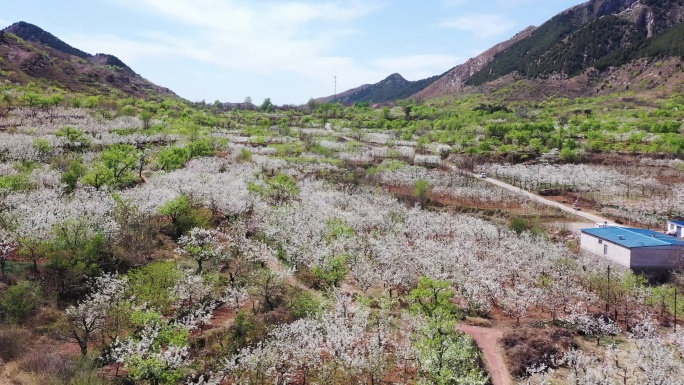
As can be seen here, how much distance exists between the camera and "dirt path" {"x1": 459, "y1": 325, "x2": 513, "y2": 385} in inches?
1109

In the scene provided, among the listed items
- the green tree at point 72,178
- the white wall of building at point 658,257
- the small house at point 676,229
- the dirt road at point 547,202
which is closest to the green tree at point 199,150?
the green tree at point 72,178

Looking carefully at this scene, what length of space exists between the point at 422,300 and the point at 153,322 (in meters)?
19.0

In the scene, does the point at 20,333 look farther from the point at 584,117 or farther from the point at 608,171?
the point at 584,117

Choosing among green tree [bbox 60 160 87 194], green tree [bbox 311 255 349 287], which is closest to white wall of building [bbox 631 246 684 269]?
green tree [bbox 311 255 349 287]

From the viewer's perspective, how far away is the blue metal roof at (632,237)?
43156mm

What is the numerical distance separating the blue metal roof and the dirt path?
62.7ft

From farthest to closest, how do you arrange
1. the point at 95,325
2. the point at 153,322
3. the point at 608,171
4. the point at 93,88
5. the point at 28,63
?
the point at 93,88, the point at 28,63, the point at 608,171, the point at 95,325, the point at 153,322

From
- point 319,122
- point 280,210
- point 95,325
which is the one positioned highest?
point 319,122

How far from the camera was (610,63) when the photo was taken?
189875 mm

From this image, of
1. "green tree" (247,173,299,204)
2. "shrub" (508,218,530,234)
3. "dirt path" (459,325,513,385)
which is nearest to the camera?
"dirt path" (459,325,513,385)

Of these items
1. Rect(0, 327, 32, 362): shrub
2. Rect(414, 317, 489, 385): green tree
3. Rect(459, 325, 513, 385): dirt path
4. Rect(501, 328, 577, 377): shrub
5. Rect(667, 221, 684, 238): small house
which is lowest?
Rect(459, 325, 513, 385): dirt path

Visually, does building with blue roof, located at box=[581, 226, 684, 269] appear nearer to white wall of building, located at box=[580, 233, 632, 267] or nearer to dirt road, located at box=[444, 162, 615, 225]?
white wall of building, located at box=[580, 233, 632, 267]

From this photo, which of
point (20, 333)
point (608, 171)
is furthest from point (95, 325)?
point (608, 171)

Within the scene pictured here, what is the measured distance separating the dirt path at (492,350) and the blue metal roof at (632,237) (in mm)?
19101
